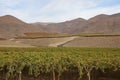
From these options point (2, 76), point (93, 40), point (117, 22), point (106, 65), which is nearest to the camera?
point (106, 65)

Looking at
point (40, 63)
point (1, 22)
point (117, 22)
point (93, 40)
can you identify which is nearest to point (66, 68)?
point (40, 63)

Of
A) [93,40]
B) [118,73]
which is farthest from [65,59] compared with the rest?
[93,40]

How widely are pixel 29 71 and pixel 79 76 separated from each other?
133 inches

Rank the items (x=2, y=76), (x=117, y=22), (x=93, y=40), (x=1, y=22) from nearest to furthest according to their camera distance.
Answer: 1. (x=2, y=76)
2. (x=93, y=40)
3. (x=1, y=22)
4. (x=117, y=22)

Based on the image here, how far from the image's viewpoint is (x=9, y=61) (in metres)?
18.0

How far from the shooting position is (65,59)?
59.2 ft

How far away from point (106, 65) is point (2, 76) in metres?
7.28

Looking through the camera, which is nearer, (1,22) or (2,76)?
(2,76)

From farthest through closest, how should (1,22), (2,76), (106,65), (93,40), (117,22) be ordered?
(117,22) < (1,22) < (93,40) < (2,76) < (106,65)

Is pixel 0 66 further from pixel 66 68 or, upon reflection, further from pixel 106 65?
pixel 106 65

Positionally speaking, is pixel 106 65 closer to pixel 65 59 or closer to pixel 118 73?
pixel 118 73

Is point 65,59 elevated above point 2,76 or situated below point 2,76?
above

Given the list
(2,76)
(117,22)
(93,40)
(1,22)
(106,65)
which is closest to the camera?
(106,65)

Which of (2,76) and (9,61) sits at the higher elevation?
(9,61)
